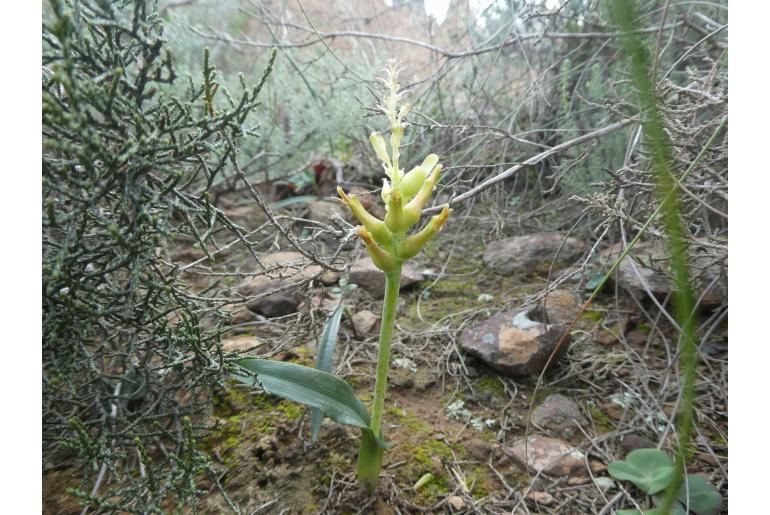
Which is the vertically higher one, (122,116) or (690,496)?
(122,116)

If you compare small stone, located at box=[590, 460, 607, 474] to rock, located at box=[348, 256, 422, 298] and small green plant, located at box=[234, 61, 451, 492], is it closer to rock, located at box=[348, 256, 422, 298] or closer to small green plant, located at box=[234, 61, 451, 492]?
small green plant, located at box=[234, 61, 451, 492]

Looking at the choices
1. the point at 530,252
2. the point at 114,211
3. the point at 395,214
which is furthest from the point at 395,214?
the point at 530,252

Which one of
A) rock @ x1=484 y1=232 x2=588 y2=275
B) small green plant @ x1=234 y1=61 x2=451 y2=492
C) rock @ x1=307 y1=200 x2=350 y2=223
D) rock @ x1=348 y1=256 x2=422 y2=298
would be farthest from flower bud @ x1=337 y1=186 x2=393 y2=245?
rock @ x1=307 y1=200 x2=350 y2=223

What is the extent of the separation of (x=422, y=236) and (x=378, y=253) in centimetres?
9

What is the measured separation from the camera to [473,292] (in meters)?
1.87

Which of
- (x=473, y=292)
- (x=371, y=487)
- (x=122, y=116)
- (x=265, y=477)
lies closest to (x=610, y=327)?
(x=473, y=292)

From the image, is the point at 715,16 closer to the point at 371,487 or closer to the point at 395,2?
the point at 395,2

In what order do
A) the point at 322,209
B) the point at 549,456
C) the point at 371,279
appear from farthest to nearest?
the point at 322,209 → the point at 371,279 → the point at 549,456

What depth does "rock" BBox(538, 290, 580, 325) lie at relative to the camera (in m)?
1.52

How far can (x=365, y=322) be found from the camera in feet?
5.23

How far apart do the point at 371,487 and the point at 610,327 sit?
1.03 m

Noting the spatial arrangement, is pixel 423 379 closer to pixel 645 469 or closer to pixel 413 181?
pixel 645 469

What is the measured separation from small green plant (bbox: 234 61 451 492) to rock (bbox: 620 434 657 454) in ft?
2.09

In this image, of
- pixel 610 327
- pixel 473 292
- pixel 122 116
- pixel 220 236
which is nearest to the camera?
pixel 122 116
